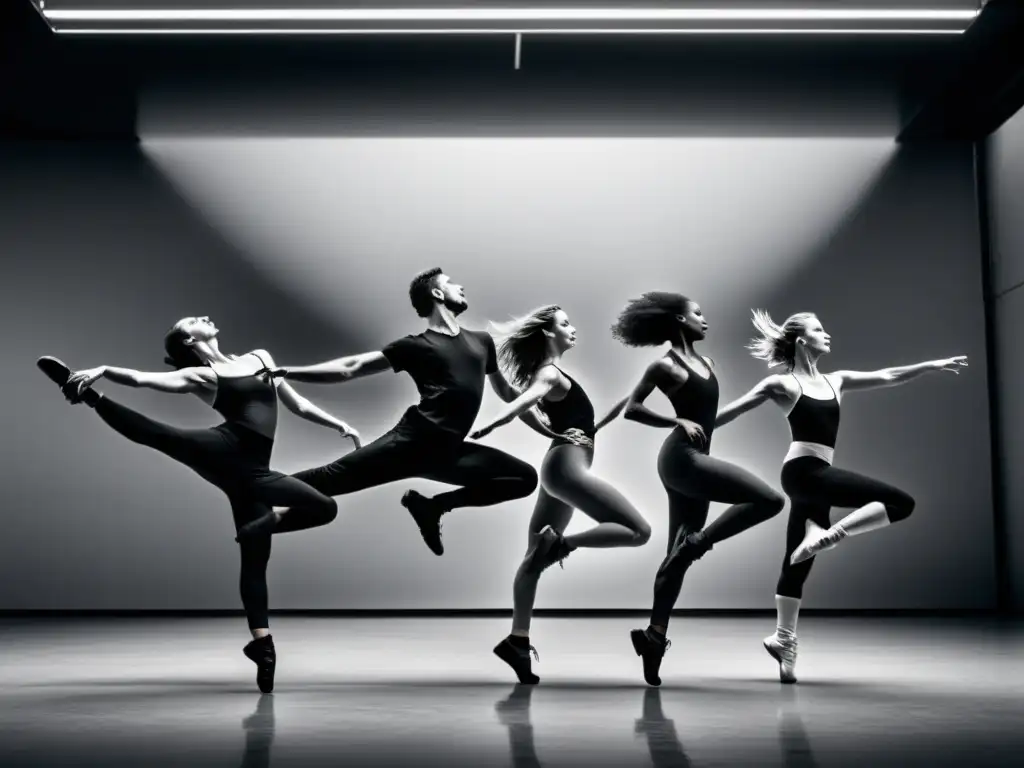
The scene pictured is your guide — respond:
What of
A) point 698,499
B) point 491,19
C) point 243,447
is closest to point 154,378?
point 243,447

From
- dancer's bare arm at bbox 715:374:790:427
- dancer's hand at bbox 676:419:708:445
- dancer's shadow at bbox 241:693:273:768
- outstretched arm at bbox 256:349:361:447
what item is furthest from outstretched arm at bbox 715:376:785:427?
dancer's shadow at bbox 241:693:273:768

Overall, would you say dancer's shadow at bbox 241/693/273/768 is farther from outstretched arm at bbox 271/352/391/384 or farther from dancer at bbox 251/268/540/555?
outstretched arm at bbox 271/352/391/384

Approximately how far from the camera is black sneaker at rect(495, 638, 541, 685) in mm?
4797

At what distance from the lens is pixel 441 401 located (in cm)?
473

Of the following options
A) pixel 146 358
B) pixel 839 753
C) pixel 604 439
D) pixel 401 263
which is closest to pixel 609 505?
pixel 839 753

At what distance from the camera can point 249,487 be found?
4.68 meters

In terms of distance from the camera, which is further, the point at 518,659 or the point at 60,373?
the point at 518,659

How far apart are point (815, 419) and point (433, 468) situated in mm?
1689

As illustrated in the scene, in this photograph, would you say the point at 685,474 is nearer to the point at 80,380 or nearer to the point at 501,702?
the point at 501,702

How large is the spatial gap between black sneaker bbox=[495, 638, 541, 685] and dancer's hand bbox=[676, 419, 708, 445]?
1.10m

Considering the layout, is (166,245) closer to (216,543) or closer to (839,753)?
(216,543)

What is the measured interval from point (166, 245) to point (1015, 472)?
6533mm

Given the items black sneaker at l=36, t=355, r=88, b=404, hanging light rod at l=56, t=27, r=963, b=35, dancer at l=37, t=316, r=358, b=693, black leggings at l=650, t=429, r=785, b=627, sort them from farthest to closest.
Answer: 1. hanging light rod at l=56, t=27, r=963, b=35
2. black leggings at l=650, t=429, r=785, b=627
3. dancer at l=37, t=316, r=358, b=693
4. black sneaker at l=36, t=355, r=88, b=404

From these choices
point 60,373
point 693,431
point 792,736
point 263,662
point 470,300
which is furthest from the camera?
point 470,300
